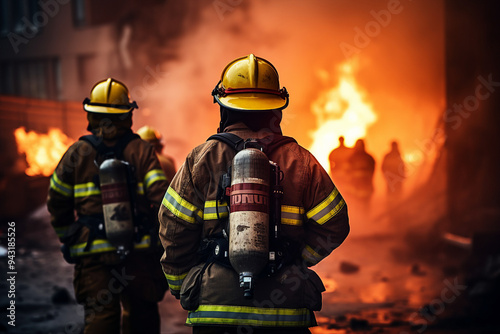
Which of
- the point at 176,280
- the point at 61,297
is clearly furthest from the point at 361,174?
the point at 176,280

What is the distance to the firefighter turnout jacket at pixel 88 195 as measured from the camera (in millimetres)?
3707

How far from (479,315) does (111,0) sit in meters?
15.4

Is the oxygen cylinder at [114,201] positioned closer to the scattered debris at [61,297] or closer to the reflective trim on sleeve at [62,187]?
the reflective trim on sleeve at [62,187]

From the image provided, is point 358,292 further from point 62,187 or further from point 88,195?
point 62,187

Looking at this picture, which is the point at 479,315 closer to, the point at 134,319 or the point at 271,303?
the point at 134,319

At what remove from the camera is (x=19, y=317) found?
557 cm

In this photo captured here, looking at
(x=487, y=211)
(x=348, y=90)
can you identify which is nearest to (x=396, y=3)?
(x=348, y=90)

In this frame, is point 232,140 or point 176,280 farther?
point 176,280

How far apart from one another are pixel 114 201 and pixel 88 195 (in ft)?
1.02

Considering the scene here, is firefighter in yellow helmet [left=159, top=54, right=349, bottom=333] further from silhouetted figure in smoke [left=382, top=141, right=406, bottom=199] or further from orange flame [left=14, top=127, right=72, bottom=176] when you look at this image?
orange flame [left=14, top=127, right=72, bottom=176]

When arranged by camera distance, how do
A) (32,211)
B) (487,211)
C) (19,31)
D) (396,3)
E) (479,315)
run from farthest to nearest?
(19,31)
(32,211)
(396,3)
(487,211)
(479,315)

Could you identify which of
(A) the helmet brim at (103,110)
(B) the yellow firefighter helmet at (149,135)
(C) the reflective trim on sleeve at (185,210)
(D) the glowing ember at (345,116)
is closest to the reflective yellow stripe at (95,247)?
(A) the helmet brim at (103,110)

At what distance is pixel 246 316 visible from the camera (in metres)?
2.25

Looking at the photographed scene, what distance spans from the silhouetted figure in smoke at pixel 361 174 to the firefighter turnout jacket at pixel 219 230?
28.4 feet
